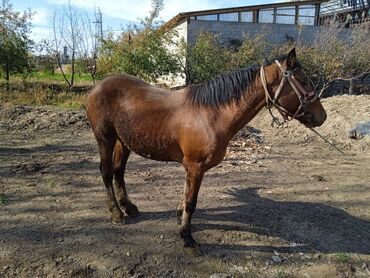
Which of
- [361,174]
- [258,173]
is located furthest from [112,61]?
[361,174]

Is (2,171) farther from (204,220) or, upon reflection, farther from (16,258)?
(204,220)

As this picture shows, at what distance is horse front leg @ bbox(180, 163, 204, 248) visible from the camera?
3.27 metres

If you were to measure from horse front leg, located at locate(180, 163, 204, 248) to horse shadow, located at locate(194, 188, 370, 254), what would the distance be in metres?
0.25

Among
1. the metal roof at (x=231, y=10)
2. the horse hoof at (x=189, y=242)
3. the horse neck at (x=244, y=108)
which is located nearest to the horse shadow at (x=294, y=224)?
the horse hoof at (x=189, y=242)

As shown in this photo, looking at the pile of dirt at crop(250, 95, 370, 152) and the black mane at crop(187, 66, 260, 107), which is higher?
the black mane at crop(187, 66, 260, 107)

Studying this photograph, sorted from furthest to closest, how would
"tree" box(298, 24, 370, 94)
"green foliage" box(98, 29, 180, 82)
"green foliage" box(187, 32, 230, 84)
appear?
1. "tree" box(298, 24, 370, 94)
2. "green foliage" box(187, 32, 230, 84)
3. "green foliage" box(98, 29, 180, 82)

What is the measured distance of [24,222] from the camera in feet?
12.6

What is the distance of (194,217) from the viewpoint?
4.11 metres

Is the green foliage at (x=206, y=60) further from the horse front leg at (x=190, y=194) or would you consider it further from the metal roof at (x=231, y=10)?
the horse front leg at (x=190, y=194)

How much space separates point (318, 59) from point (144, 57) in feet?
23.5

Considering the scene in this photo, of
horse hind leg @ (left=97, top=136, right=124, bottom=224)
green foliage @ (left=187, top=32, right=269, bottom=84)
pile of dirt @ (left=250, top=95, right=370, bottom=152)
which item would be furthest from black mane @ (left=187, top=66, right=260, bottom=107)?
green foliage @ (left=187, top=32, right=269, bottom=84)

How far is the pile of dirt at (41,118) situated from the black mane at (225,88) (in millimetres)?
6154

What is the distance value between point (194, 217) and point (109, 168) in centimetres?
116

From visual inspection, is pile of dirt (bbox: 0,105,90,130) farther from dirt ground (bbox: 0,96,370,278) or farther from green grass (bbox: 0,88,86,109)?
green grass (bbox: 0,88,86,109)
